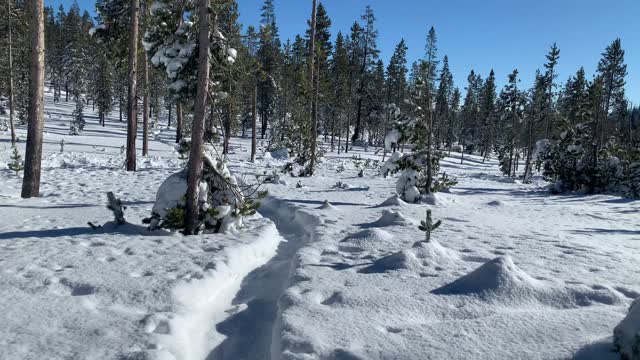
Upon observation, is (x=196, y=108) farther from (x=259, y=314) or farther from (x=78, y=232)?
(x=259, y=314)

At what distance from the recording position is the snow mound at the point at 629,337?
274 centimetres

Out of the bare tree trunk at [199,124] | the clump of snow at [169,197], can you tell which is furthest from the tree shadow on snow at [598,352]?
the clump of snow at [169,197]

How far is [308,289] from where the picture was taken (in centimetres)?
523

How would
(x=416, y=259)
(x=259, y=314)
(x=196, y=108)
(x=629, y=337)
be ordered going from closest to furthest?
1. (x=629, y=337)
2. (x=259, y=314)
3. (x=416, y=259)
4. (x=196, y=108)

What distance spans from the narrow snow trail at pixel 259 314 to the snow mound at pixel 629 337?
2.79 metres

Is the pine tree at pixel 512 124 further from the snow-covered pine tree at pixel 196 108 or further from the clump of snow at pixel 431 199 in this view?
the snow-covered pine tree at pixel 196 108

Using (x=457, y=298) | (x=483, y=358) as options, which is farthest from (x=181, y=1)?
(x=483, y=358)

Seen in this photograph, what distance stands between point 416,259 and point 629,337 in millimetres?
3489

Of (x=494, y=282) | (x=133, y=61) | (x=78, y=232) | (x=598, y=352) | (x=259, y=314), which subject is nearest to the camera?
(x=598, y=352)

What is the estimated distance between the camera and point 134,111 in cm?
1544

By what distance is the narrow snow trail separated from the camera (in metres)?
4.15

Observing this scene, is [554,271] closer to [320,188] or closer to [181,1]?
[181,1]

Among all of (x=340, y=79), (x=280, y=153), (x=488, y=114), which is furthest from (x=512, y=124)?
(x=280, y=153)

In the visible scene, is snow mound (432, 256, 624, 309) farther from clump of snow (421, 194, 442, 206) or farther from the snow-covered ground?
clump of snow (421, 194, 442, 206)
